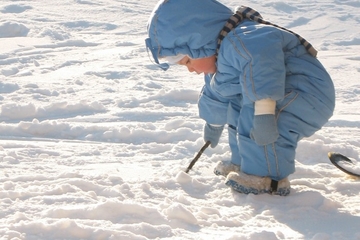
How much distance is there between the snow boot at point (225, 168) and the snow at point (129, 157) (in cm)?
4

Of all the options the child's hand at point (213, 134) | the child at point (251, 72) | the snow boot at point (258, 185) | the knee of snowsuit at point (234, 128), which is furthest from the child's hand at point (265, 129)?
the child's hand at point (213, 134)

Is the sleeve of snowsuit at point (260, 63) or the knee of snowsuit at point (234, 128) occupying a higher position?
the sleeve of snowsuit at point (260, 63)

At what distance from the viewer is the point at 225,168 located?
2.68 meters

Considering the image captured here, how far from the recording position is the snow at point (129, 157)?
6.75ft

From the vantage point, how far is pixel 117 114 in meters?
3.58

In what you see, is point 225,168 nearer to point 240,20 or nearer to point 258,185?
point 258,185

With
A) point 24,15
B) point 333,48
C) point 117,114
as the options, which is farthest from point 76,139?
point 24,15

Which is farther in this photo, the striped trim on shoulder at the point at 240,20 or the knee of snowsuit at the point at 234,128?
the knee of snowsuit at the point at 234,128

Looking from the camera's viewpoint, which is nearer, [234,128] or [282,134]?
[282,134]

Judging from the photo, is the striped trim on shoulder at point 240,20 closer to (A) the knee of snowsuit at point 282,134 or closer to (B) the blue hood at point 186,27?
(B) the blue hood at point 186,27

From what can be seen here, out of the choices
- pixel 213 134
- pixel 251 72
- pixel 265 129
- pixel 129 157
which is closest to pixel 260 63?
pixel 251 72

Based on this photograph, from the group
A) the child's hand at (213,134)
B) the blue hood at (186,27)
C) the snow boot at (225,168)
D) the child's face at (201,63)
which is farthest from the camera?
the child's hand at (213,134)

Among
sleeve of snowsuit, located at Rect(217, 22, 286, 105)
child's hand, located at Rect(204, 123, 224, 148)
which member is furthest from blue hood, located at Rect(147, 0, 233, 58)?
child's hand, located at Rect(204, 123, 224, 148)

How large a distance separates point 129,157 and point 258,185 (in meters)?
0.69
